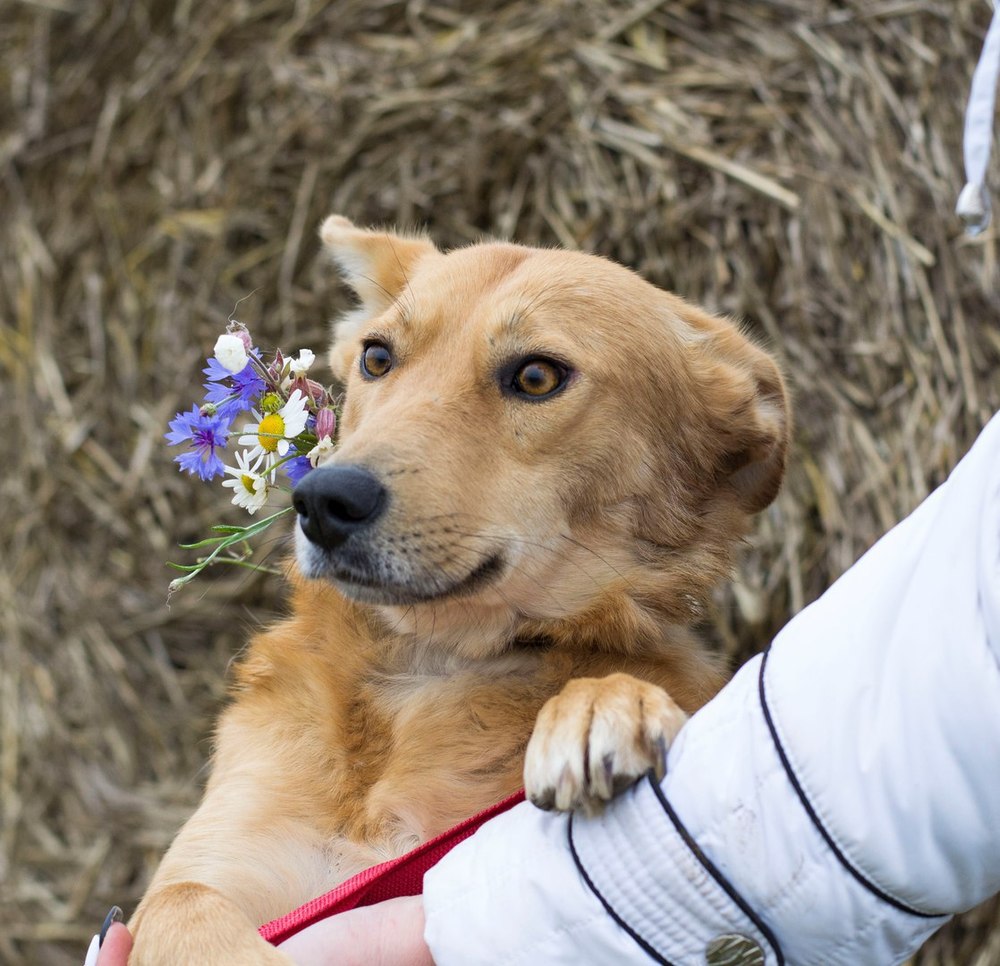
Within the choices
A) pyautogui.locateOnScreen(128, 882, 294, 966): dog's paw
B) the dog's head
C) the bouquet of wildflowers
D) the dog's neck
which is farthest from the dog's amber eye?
pyautogui.locateOnScreen(128, 882, 294, 966): dog's paw

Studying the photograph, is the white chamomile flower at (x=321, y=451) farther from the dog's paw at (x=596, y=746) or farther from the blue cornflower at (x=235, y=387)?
the dog's paw at (x=596, y=746)

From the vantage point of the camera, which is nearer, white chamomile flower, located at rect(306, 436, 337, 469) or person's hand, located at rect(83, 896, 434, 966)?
person's hand, located at rect(83, 896, 434, 966)

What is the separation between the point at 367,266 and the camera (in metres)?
2.68

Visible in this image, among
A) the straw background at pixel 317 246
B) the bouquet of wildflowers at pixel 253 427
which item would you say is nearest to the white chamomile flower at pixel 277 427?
the bouquet of wildflowers at pixel 253 427

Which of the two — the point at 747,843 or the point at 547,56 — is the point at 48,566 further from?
the point at 747,843

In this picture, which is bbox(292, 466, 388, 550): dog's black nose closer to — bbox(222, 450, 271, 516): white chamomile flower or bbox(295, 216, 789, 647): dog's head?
bbox(295, 216, 789, 647): dog's head

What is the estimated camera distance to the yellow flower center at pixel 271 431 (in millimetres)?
2059

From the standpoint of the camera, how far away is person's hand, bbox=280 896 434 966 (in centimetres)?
164

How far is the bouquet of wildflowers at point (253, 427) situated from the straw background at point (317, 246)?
1178mm

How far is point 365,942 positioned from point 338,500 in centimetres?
68

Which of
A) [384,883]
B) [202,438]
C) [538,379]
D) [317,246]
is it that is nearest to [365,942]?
[384,883]

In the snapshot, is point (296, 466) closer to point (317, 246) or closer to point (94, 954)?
point (94, 954)

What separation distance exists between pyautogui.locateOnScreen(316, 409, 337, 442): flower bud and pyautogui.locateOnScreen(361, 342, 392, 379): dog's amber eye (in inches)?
7.3

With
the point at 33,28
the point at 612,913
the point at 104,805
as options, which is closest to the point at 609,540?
the point at 612,913
